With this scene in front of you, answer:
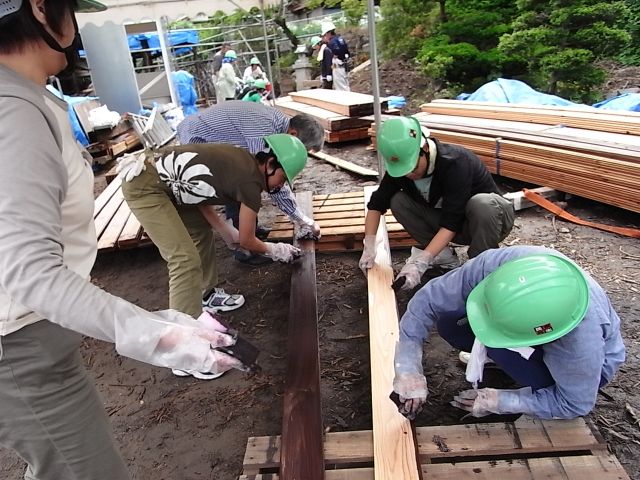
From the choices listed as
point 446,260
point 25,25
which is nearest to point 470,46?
point 446,260

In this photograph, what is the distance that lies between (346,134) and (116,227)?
4.09 m

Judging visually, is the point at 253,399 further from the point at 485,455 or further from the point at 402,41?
the point at 402,41

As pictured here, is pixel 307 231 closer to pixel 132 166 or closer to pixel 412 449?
pixel 132 166

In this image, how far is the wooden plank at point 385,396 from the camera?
192 centimetres

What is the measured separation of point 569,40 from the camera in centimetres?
805

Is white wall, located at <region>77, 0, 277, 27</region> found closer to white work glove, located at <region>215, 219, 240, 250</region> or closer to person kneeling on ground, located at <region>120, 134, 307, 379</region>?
white work glove, located at <region>215, 219, 240, 250</region>

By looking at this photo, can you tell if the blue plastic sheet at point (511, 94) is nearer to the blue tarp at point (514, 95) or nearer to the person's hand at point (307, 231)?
the blue tarp at point (514, 95)

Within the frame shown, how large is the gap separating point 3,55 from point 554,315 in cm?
188

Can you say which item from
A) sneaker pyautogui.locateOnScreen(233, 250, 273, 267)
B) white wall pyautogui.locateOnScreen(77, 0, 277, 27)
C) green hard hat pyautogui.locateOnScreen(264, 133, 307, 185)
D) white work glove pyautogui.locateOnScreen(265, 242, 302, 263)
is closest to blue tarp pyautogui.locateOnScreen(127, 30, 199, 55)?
white wall pyautogui.locateOnScreen(77, 0, 277, 27)

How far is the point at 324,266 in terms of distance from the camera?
4191mm

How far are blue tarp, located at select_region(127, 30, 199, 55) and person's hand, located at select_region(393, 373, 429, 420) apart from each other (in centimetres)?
1355

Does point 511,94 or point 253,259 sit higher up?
point 511,94

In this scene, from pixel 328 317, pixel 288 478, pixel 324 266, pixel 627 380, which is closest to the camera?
pixel 288 478

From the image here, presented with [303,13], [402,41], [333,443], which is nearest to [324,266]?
[333,443]
